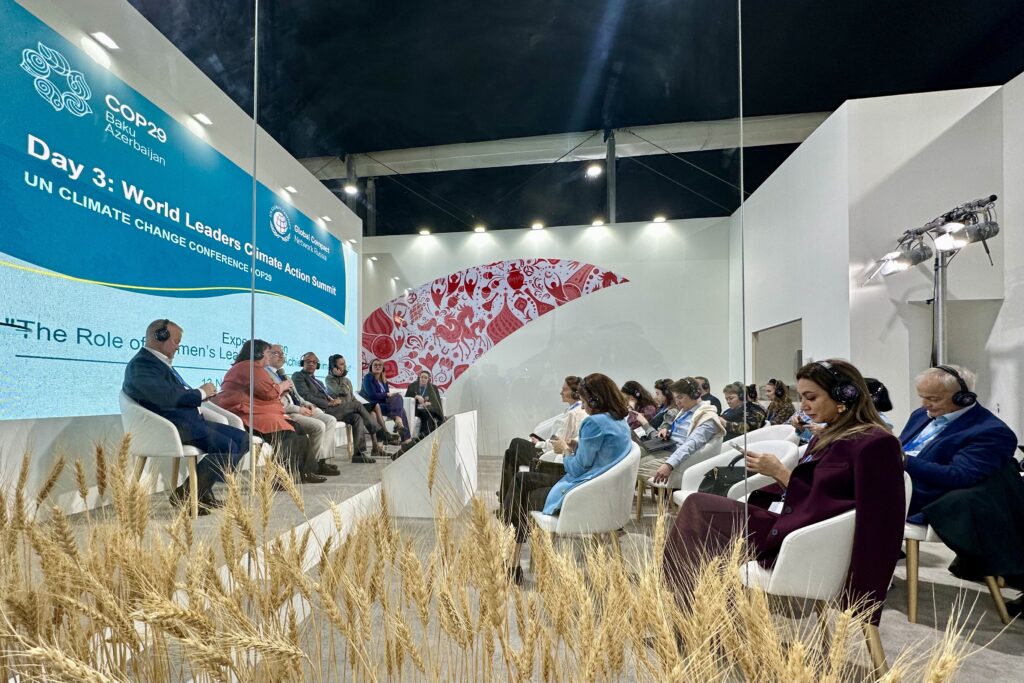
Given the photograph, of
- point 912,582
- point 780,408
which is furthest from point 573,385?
point 780,408

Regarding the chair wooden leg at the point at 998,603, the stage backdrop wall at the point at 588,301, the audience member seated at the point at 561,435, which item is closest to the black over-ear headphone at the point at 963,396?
the chair wooden leg at the point at 998,603

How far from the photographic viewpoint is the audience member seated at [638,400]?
3.62ft

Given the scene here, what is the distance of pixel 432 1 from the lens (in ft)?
3.39

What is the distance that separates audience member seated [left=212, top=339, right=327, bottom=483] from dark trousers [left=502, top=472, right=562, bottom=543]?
48cm

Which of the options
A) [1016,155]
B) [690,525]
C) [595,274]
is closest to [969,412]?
[690,525]

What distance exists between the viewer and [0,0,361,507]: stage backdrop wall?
117 cm

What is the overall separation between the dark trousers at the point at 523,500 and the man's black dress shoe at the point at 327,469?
359 millimetres

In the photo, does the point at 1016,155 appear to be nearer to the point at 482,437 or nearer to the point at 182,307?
the point at 482,437

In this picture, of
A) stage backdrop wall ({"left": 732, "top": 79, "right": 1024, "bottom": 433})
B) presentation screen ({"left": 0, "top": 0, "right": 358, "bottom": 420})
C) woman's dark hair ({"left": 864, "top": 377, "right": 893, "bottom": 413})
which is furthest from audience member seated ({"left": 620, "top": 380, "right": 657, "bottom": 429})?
stage backdrop wall ({"left": 732, "top": 79, "right": 1024, "bottom": 433})

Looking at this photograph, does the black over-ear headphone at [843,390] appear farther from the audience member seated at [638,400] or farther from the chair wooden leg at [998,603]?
the chair wooden leg at [998,603]

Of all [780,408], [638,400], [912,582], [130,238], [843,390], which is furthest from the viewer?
[780,408]

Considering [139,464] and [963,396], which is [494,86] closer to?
[139,464]

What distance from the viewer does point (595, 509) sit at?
106 cm

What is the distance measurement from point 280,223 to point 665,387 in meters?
0.98
